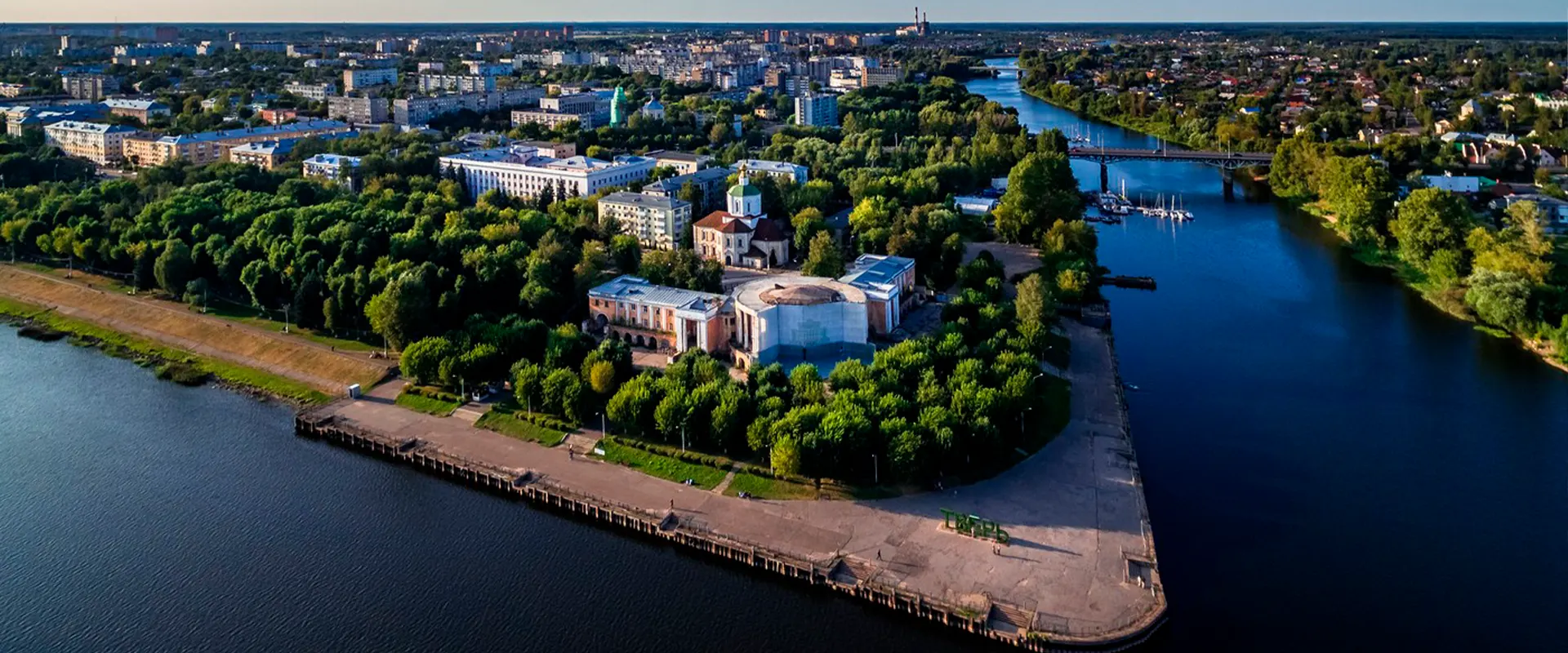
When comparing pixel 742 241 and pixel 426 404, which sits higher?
pixel 742 241

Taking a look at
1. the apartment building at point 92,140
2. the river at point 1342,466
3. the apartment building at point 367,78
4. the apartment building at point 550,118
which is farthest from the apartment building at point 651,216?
the apartment building at point 367,78

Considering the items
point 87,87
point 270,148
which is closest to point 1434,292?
point 270,148

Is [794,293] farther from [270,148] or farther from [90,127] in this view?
[90,127]

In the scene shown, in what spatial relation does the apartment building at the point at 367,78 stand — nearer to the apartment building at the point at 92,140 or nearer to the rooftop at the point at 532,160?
the apartment building at the point at 92,140

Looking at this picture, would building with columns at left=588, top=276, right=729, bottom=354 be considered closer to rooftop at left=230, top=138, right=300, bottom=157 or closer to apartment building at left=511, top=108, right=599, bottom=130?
rooftop at left=230, top=138, right=300, bottom=157

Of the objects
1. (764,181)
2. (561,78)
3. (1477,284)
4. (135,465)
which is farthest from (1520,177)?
(561,78)

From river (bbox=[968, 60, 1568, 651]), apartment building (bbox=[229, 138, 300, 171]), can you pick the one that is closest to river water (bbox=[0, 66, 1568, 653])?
river (bbox=[968, 60, 1568, 651])
